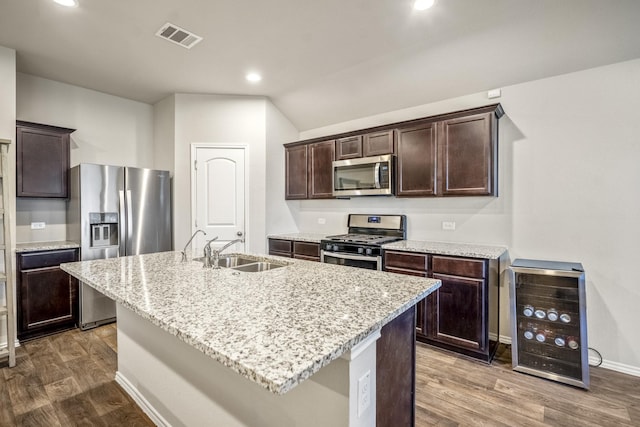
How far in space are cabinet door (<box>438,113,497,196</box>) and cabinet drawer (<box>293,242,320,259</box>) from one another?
160 cm

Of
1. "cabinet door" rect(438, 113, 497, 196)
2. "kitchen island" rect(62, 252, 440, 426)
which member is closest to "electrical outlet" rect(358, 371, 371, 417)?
"kitchen island" rect(62, 252, 440, 426)

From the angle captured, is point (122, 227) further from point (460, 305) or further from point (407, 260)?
point (460, 305)

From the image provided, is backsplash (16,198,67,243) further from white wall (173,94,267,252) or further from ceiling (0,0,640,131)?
ceiling (0,0,640,131)

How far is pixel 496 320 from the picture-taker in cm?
297

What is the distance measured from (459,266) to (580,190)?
48.0 inches

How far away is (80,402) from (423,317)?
274cm

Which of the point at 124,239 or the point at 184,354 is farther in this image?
the point at 124,239

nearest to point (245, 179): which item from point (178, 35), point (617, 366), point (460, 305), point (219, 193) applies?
point (219, 193)

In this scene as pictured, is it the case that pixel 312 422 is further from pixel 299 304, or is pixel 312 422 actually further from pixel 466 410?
pixel 466 410

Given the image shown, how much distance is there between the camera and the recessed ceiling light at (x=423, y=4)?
2.25 m

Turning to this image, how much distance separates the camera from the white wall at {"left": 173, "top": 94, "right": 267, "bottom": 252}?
161 inches

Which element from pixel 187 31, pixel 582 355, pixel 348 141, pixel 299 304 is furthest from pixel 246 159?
pixel 582 355

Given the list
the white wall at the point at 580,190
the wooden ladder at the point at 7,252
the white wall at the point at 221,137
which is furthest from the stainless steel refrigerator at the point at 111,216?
the white wall at the point at 580,190

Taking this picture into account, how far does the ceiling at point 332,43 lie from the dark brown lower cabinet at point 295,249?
1.88m
